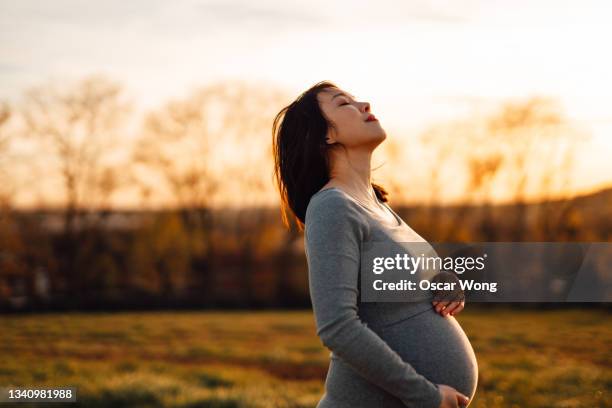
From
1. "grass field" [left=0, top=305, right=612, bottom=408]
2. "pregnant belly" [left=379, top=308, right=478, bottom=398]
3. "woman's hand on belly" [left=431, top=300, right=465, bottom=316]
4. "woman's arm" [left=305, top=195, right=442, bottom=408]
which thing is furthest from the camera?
"grass field" [left=0, top=305, right=612, bottom=408]

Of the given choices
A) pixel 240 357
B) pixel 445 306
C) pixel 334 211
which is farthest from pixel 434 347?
pixel 240 357

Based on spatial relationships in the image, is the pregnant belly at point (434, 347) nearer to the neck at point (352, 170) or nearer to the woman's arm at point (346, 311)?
the woman's arm at point (346, 311)

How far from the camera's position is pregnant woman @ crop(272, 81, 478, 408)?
4.24 feet

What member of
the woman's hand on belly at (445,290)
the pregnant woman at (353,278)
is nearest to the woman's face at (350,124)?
the pregnant woman at (353,278)

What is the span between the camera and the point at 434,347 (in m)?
1.48

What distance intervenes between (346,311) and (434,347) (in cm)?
31

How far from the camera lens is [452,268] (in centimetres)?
174

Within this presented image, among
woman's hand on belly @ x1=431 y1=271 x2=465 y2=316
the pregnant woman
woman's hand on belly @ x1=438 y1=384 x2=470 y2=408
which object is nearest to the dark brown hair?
the pregnant woman

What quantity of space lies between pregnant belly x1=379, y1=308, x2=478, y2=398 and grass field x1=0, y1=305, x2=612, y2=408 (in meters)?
3.57

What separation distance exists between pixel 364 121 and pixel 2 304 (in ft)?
51.8

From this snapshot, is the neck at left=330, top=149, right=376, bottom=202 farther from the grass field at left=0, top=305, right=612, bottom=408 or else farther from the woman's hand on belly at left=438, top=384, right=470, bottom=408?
the grass field at left=0, top=305, right=612, bottom=408

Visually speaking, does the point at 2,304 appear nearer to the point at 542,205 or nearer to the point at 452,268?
the point at 542,205

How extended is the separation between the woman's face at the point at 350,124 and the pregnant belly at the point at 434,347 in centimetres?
43

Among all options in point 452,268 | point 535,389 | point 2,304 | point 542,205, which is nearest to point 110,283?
point 2,304
